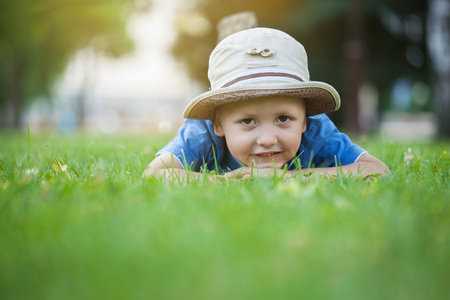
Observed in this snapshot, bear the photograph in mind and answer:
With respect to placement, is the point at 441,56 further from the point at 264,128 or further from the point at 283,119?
the point at 264,128

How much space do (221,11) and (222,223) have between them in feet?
54.2

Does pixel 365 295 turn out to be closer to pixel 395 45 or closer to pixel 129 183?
pixel 129 183

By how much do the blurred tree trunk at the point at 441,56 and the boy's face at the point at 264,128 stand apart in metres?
9.03

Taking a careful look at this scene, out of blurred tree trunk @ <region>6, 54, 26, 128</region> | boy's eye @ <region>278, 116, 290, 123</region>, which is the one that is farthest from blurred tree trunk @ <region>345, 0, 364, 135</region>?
blurred tree trunk @ <region>6, 54, 26, 128</region>

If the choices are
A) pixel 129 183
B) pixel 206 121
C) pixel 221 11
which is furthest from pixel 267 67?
pixel 221 11

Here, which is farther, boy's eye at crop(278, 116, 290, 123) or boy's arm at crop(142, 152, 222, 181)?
boy's eye at crop(278, 116, 290, 123)

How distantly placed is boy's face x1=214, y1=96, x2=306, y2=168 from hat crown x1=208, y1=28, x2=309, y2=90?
0.52 ft

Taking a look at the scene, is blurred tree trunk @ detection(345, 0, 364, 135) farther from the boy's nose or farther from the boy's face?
the boy's nose

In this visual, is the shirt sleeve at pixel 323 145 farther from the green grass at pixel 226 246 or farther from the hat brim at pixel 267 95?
the green grass at pixel 226 246

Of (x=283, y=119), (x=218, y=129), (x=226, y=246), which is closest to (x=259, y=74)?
(x=283, y=119)

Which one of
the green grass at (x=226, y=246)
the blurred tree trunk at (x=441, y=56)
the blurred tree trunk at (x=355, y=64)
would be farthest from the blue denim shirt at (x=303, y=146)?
the blurred tree trunk at (x=355, y=64)

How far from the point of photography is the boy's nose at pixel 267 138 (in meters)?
2.66

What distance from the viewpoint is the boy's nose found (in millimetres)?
2664

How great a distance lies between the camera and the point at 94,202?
5.65ft
